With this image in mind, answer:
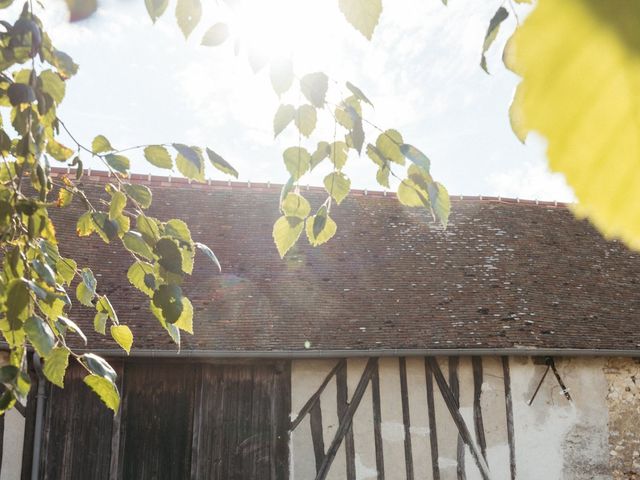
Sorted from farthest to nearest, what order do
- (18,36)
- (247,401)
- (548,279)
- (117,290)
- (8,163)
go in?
(548,279) → (117,290) → (247,401) → (8,163) → (18,36)

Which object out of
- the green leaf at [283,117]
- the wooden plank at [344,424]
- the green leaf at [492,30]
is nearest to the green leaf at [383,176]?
the green leaf at [283,117]

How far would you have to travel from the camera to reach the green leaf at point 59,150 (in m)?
2.30

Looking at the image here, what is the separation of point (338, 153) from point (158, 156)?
18.0 inches

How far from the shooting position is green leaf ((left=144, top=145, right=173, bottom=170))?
6.16 ft

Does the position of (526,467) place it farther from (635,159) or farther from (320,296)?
(635,159)

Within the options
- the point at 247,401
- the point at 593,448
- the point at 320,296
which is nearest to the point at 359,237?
the point at 320,296

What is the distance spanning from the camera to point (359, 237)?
11070 mm

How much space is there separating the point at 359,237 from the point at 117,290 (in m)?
3.64

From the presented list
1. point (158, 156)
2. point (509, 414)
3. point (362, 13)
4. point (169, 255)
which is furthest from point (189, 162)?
point (509, 414)

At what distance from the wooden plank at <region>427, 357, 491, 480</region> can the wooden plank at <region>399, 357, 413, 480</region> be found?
0.33 metres

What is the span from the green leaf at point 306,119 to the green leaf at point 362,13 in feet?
1.62

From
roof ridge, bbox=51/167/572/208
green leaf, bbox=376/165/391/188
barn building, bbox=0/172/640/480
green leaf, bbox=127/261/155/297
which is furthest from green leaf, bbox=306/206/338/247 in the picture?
roof ridge, bbox=51/167/572/208

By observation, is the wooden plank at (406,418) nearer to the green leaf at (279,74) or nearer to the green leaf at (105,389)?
the green leaf at (105,389)

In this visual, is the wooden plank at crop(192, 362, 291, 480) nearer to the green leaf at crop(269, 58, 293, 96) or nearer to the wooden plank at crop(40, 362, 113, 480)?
the wooden plank at crop(40, 362, 113, 480)
